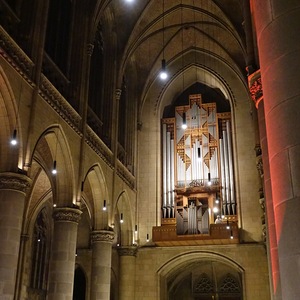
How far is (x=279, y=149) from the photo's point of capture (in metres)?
5.41

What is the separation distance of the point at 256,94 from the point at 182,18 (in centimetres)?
1690

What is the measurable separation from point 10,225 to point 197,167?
14.5m

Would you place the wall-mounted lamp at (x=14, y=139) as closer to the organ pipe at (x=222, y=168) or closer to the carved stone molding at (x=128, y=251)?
the carved stone molding at (x=128, y=251)

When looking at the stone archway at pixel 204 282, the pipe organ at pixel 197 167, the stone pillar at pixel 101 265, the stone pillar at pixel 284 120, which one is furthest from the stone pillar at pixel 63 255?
the stone pillar at pixel 284 120

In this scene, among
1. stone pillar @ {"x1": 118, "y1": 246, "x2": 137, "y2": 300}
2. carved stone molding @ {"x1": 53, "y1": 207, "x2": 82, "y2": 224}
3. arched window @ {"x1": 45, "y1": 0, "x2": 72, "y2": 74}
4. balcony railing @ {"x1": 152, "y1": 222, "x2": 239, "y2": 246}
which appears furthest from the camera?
stone pillar @ {"x1": 118, "y1": 246, "x2": 137, "y2": 300}

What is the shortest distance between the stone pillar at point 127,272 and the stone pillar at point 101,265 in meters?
3.91

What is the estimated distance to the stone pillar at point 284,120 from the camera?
5.08m

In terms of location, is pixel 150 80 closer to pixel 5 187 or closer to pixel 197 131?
pixel 197 131

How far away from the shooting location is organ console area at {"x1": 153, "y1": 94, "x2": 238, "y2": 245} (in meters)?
23.8

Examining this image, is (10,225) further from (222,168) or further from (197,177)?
(222,168)

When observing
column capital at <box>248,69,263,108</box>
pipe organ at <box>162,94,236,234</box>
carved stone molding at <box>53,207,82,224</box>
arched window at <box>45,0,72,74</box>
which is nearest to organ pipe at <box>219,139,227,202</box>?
pipe organ at <box>162,94,236,234</box>

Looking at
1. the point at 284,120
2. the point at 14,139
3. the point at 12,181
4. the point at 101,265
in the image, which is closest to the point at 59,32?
the point at 14,139

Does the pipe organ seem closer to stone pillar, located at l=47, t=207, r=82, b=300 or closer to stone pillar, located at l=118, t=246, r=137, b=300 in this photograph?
stone pillar, located at l=118, t=246, r=137, b=300

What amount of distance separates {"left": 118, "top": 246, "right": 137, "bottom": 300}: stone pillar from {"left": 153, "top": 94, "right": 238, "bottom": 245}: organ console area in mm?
1745
